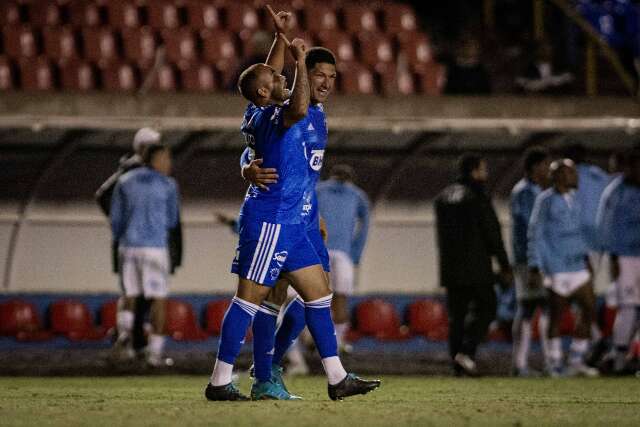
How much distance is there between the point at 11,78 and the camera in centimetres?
1559

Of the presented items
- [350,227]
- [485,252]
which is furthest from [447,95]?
[485,252]

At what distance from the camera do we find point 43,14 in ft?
54.4

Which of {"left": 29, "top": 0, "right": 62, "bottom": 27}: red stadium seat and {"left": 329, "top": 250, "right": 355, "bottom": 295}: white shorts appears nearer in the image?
{"left": 329, "top": 250, "right": 355, "bottom": 295}: white shorts

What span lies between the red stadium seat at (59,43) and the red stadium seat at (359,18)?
3.66m

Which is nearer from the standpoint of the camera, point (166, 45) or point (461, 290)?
point (461, 290)

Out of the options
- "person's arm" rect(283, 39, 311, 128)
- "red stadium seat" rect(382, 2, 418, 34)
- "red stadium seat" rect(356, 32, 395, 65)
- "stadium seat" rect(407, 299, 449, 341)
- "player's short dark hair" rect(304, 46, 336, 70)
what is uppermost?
"red stadium seat" rect(382, 2, 418, 34)

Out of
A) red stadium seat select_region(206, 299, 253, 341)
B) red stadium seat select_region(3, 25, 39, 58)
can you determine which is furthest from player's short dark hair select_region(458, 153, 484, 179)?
red stadium seat select_region(3, 25, 39, 58)

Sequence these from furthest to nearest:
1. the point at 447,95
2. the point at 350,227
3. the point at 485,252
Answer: the point at 447,95 → the point at 350,227 → the point at 485,252

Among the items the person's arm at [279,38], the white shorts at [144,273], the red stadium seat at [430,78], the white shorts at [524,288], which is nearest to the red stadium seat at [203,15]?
the red stadium seat at [430,78]

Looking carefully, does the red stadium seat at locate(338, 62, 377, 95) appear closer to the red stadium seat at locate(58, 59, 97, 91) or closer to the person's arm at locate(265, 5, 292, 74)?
the red stadium seat at locate(58, 59, 97, 91)

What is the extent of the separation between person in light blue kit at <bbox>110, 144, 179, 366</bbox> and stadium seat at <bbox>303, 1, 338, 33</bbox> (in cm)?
553

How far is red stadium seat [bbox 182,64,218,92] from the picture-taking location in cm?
1606

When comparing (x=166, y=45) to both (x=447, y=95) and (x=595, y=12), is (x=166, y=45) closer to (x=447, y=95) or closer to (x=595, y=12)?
(x=447, y=95)

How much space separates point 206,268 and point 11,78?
10.3 ft
